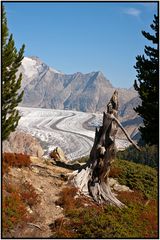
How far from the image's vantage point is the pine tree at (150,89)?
26625 mm

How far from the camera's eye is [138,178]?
76.1ft

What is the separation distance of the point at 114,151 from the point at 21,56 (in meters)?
6.84

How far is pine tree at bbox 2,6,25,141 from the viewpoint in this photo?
18156mm

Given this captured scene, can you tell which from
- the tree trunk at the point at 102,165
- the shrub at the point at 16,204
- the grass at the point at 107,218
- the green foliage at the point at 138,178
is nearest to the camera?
the shrub at the point at 16,204

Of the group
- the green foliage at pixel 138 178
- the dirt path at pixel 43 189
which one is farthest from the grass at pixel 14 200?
the green foliage at pixel 138 178

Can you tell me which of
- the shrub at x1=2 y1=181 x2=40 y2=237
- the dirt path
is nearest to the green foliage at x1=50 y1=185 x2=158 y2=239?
the dirt path

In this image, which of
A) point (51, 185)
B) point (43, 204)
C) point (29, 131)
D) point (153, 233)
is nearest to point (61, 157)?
point (51, 185)

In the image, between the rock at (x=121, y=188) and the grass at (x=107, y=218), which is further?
the rock at (x=121, y=188)

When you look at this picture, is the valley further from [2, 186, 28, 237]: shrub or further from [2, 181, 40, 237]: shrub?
[2, 186, 28, 237]: shrub

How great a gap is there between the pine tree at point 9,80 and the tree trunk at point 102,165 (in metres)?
4.37

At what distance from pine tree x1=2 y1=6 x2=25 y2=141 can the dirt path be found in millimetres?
2282

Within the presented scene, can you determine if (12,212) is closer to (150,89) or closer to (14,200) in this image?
(14,200)

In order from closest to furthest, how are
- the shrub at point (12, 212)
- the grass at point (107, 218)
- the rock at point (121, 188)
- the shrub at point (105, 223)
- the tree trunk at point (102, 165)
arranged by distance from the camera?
the shrub at point (12, 212)
the shrub at point (105, 223)
the grass at point (107, 218)
the tree trunk at point (102, 165)
the rock at point (121, 188)

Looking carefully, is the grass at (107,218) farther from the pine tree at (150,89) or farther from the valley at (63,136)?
the valley at (63,136)
